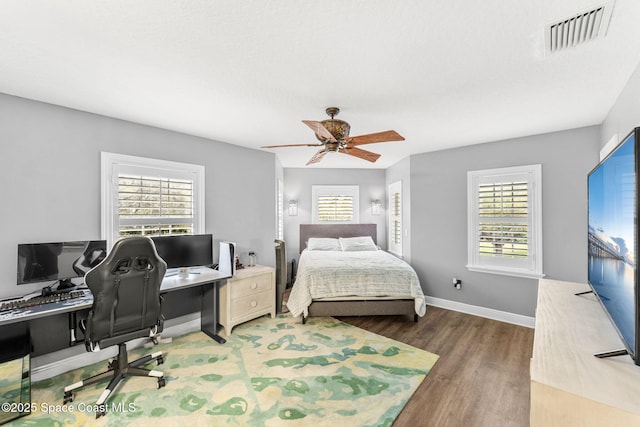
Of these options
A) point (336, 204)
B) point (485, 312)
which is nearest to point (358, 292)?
point (485, 312)

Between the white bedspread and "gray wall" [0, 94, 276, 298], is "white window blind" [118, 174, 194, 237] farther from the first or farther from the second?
the white bedspread

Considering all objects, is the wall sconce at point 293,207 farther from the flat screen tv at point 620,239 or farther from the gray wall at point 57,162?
the flat screen tv at point 620,239

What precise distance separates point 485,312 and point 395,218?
2.29m

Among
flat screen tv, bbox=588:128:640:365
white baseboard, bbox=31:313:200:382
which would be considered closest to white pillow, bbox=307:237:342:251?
white baseboard, bbox=31:313:200:382

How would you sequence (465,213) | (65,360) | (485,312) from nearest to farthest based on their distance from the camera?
(65,360) → (485,312) → (465,213)

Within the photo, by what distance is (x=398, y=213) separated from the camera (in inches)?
211

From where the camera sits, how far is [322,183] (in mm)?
5996

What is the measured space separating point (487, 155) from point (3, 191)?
5.26 m

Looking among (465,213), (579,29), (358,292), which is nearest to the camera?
(579,29)

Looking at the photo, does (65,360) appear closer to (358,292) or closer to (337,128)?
(358,292)

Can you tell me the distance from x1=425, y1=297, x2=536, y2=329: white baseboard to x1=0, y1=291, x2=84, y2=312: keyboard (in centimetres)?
443

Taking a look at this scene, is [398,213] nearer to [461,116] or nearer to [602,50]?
[461,116]

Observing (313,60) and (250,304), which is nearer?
(313,60)

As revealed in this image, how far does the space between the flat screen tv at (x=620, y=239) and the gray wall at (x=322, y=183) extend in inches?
178
